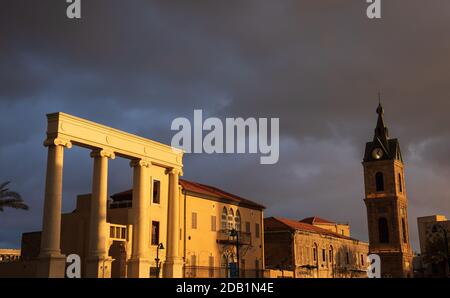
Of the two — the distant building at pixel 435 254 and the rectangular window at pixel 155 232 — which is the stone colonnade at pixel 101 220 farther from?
the distant building at pixel 435 254

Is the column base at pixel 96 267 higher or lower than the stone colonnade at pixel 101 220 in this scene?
lower

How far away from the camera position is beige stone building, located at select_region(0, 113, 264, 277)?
36969 millimetres

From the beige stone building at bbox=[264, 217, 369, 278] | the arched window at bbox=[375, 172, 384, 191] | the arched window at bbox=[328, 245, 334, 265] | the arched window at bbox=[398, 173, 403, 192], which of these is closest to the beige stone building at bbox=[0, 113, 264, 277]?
the beige stone building at bbox=[264, 217, 369, 278]

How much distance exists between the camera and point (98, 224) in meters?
39.4

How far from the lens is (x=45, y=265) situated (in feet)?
117

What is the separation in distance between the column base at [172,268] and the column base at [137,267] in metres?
2.72

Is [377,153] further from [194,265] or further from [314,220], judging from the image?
[194,265]

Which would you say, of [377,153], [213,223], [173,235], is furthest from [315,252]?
[173,235]

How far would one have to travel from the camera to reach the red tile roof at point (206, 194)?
49906 millimetres

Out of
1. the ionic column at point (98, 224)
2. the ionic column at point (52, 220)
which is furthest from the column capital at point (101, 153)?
the ionic column at point (52, 220)

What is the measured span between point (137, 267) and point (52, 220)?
885 cm
